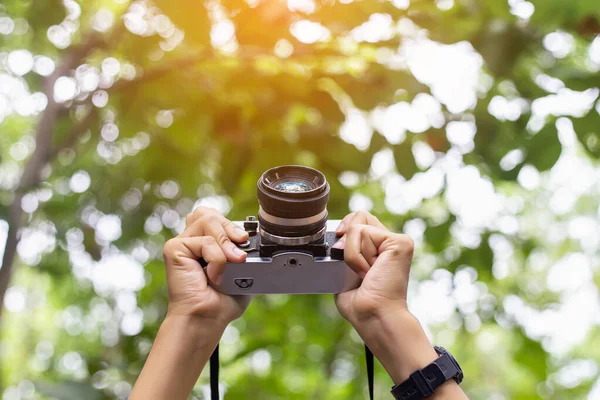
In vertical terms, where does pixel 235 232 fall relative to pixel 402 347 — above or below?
above

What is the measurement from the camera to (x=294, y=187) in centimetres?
191

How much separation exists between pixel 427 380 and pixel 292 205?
25.1 inches

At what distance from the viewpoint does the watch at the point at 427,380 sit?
1632 mm

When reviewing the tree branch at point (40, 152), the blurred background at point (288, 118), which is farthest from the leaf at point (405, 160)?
the tree branch at point (40, 152)

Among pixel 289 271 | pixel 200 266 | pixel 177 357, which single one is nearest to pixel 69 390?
pixel 177 357

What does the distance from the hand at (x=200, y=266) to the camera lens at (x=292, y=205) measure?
13 cm

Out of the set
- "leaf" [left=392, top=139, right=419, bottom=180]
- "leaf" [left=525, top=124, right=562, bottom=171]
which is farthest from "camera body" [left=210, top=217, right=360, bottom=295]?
"leaf" [left=525, top=124, right=562, bottom=171]

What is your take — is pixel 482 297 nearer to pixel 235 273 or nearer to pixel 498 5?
pixel 498 5

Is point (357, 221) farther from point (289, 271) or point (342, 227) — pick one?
point (289, 271)

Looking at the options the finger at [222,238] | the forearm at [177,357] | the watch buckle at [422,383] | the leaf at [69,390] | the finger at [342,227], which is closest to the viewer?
the watch buckle at [422,383]

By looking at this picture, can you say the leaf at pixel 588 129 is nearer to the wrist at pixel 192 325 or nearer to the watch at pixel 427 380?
the watch at pixel 427 380

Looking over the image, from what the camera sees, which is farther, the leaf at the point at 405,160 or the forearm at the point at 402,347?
the leaf at the point at 405,160

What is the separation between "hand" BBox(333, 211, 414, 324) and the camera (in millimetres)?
1812

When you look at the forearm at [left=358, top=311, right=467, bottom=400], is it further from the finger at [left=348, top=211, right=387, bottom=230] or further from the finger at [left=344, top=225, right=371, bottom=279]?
the finger at [left=348, top=211, right=387, bottom=230]
